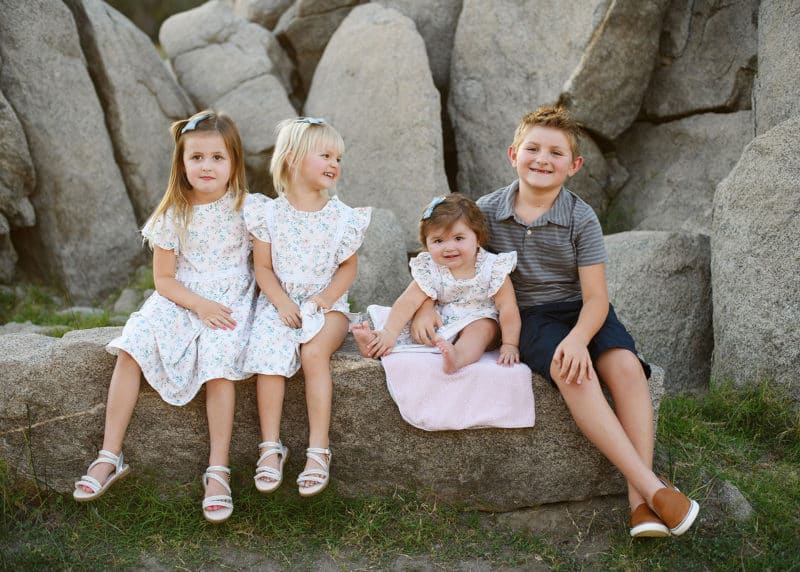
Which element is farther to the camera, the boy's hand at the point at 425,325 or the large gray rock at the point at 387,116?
the large gray rock at the point at 387,116

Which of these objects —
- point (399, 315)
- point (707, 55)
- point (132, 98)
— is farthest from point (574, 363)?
point (132, 98)

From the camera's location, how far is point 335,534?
3.01 metres

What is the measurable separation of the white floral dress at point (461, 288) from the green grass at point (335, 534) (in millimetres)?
696

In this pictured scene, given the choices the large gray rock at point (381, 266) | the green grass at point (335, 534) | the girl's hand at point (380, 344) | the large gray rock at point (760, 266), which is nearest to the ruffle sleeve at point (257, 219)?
the girl's hand at point (380, 344)

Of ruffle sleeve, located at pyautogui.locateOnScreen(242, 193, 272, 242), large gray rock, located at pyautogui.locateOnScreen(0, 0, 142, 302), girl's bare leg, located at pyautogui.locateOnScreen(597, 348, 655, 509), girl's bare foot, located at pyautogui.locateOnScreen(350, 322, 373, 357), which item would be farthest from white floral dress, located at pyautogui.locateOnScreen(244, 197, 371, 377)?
large gray rock, located at pyautogui.locateOnScreen(0, 0, 142, 302)

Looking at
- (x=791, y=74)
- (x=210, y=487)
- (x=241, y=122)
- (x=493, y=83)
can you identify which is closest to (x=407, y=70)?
(x=493, y=83)

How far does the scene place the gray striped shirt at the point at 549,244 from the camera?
10.4ft

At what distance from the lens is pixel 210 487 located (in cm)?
289

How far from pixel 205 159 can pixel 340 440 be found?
1242 millimetres

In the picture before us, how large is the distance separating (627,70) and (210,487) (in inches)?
161

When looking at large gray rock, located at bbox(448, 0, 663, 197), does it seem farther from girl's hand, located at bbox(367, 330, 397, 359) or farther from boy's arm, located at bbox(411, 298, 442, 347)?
girl's hand, located at bbox(367, 330, 397, 359)

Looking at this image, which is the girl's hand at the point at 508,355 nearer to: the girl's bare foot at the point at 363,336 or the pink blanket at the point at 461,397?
the pink blanket at the point at 461,397

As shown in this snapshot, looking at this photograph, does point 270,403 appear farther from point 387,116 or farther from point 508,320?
point 387,116

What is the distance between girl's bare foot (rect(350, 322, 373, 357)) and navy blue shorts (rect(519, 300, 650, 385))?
23.3 inches
